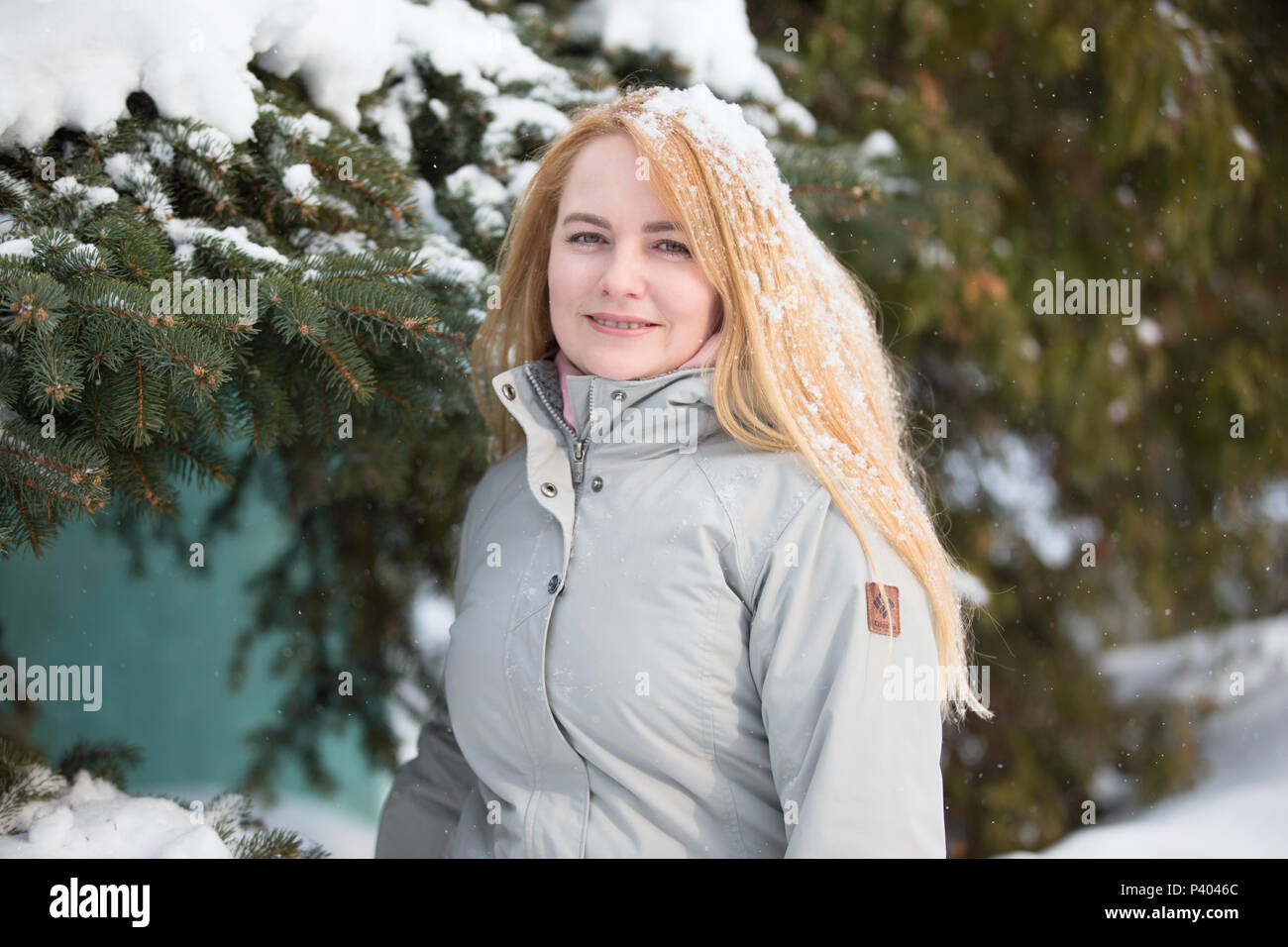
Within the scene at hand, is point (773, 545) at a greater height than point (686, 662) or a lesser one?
greater

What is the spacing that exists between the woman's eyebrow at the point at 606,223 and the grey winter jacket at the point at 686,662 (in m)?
0.25

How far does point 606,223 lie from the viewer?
5.74 feet

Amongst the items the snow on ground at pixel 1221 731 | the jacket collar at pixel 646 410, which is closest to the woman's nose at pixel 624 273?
the jacket collar at pixel 646 410

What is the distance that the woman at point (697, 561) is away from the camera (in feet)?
4.93

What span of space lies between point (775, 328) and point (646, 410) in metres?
0.26

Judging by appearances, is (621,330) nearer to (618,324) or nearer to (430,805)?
(618,324)

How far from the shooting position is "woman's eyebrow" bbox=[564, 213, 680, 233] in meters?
1.71

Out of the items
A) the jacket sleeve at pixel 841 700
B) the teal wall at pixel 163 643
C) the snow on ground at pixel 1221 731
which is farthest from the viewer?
the snow on ground at pixel 1221 731

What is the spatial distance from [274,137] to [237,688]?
166cm

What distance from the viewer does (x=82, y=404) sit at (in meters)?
1.72

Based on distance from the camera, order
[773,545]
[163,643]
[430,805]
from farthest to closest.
Result: [163,643] → [430,805] → [773,545]

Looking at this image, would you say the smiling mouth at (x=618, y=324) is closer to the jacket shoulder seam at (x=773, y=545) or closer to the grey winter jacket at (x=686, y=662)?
the grey winter jacket at (x=686, y=662)

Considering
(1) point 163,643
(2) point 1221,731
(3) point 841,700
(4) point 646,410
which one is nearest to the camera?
(3) point 841,700

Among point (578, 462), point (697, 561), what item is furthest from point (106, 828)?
point (697, 561)
